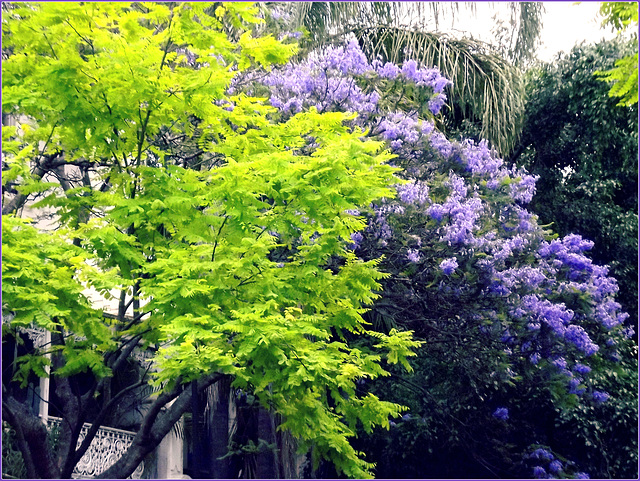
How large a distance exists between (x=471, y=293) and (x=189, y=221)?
5598mm

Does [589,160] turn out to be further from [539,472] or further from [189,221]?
[189,221]

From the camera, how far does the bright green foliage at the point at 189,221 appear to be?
8.45 m

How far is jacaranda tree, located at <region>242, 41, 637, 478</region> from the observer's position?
1281cm

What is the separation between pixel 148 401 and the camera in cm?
1662

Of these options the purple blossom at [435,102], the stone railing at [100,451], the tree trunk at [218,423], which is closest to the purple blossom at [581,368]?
the purple blossom at [435,102]

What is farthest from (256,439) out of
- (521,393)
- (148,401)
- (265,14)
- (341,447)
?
(265,14)

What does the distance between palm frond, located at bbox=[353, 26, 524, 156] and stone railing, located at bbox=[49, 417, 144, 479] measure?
8214 mm

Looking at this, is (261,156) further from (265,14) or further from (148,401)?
(148,401)

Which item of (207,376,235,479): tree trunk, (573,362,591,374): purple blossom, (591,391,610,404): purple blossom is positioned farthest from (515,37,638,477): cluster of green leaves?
(207,376,235,479): tree trunk

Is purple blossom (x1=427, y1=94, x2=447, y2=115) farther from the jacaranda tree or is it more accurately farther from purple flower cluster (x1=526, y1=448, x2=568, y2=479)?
purple flower cluster (x1=526, y1=448, x2=568, y2=479)

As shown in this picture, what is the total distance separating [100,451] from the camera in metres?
14.2

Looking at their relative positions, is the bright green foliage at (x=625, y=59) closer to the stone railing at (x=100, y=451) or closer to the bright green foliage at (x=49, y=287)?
the bright green foliage at (x=49, y=287)

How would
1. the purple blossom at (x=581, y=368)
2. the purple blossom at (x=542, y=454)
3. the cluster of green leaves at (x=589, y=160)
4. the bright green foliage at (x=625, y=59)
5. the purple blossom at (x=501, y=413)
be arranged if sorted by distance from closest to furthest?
the bright green foliage at (x=625, y=59) → the purple blossom at (x=581, y=368) → the purple blossom at (x=542, y=454) → the purple blossom at (x=501, y=413) → the cluster of green leaves at (x=589, y=160)

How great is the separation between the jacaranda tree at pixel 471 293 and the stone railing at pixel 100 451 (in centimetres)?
453
